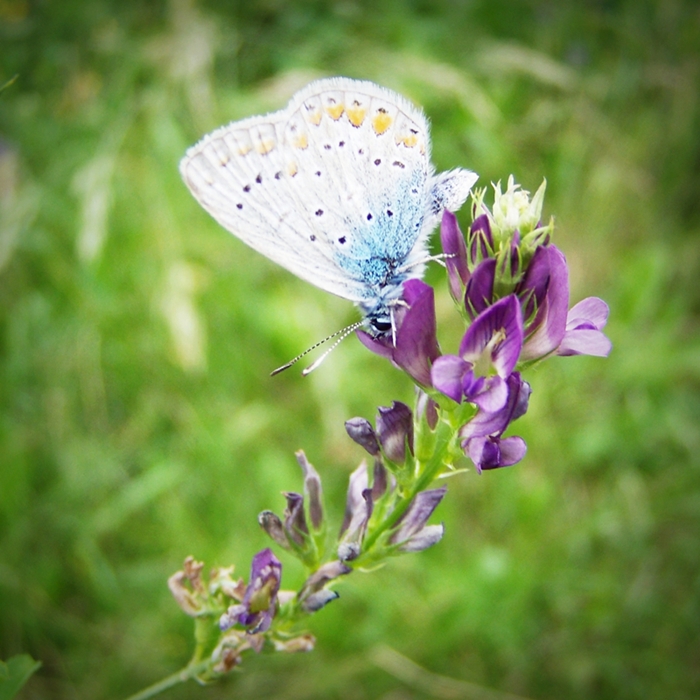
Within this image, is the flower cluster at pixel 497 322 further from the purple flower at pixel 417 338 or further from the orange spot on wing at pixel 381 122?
the orange spot on wing at pixel 381 122

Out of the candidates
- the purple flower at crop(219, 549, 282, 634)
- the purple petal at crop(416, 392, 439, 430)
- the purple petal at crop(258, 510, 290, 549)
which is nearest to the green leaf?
the purple flower at crop(219, 549, 282, 634)

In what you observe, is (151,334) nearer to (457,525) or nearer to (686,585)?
(457,525)

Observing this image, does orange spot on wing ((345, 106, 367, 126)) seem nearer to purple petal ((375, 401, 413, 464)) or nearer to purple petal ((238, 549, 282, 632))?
purple petal ((375, 401, 413, 464))

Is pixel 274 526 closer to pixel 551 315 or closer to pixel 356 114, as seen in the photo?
pixel 551 315

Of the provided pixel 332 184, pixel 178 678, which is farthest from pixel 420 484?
pixel 332 184

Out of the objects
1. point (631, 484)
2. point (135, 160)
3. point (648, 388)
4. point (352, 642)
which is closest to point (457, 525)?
point (352, 642)

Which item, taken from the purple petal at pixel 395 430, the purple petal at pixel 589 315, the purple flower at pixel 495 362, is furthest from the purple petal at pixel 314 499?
the purple petal at pixel 589 315
